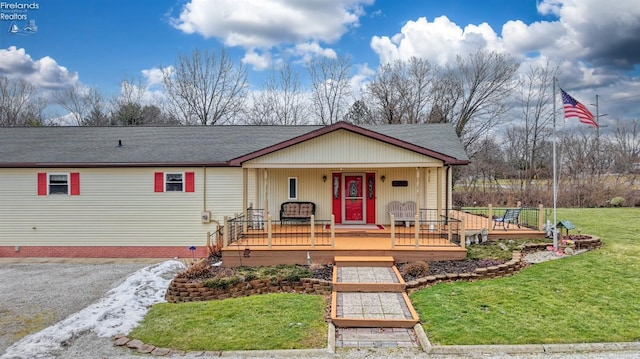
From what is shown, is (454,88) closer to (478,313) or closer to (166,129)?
(166,129)

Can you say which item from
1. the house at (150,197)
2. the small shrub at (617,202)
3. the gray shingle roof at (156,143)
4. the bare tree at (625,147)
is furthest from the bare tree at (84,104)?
the bare tree at (625,147)

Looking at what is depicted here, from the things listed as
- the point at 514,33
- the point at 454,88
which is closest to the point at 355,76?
the point at 454,88

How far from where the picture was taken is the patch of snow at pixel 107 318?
18.1 ft

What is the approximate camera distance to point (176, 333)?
5.93 metres

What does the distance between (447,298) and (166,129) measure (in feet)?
44.9

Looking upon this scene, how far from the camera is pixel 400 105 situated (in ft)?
108

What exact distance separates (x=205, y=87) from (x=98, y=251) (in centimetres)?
2266

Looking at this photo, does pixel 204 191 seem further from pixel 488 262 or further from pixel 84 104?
pixel 84 104

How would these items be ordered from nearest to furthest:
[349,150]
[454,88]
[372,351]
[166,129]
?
[372,351], [349,150], [166,129], [454,88]

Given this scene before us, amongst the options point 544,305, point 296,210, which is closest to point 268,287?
point 296,210

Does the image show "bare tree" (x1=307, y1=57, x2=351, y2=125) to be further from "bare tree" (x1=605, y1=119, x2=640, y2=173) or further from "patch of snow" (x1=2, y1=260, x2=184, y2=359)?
"patch of snow" (x1=2, y1=260, x2=184, y2=359)

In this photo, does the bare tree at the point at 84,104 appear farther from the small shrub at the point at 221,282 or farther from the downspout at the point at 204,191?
the small shrub at the point at 221,282

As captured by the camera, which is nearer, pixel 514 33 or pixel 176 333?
pixel 176 333

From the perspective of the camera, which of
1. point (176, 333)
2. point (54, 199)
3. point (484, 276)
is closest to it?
point (176, 333)
